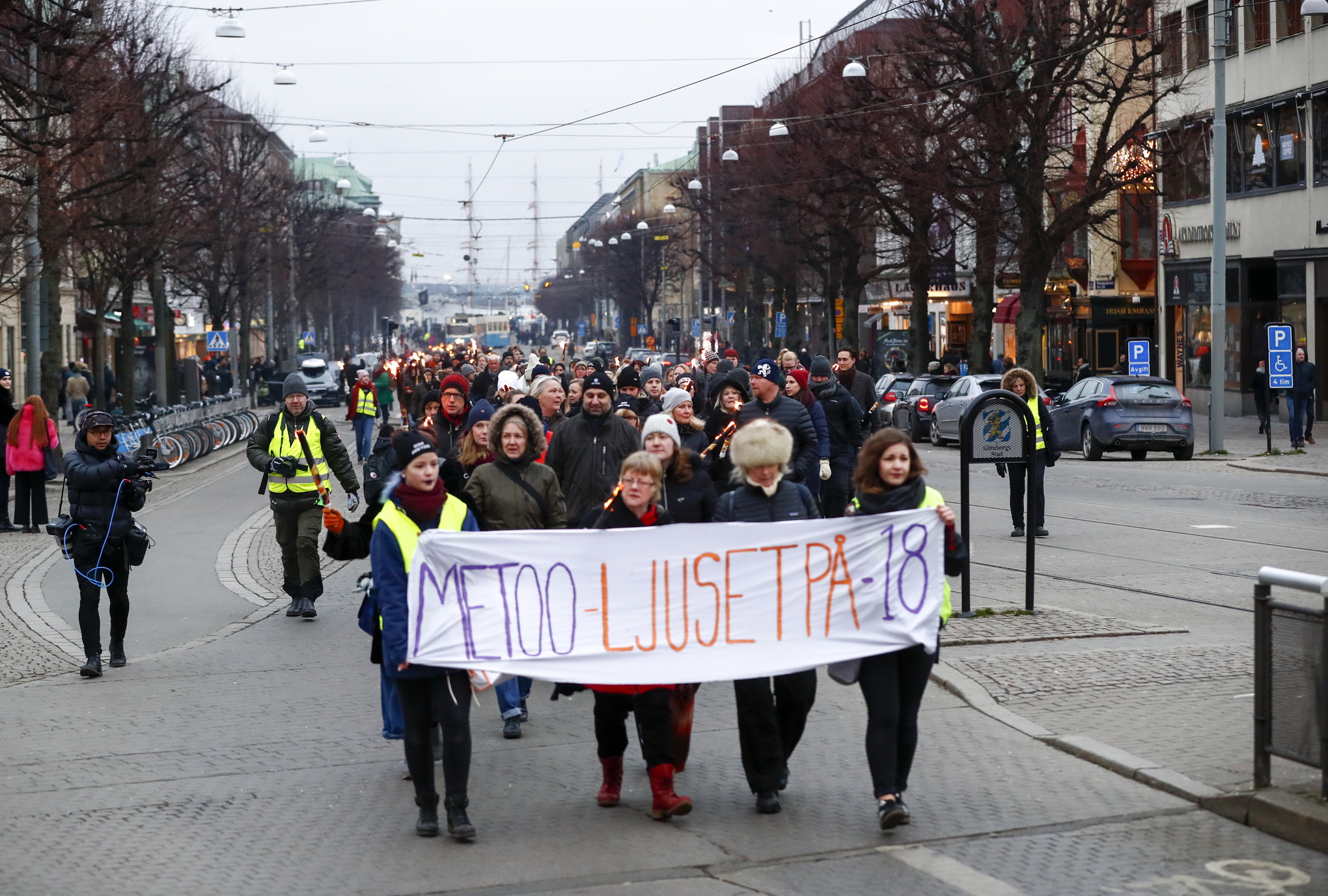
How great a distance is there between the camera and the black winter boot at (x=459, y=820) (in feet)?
22.3

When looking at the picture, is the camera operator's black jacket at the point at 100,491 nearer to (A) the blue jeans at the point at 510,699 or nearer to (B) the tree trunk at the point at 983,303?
(A) the blue jeans at the point at 510,699

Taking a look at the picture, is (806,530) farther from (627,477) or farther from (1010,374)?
(1010,374)

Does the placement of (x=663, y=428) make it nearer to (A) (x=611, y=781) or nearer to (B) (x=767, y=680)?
(B) (x=767, y=680)

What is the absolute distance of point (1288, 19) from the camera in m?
39.8

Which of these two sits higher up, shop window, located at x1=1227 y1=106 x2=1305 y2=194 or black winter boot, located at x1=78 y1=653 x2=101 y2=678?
shop window, located at x1=1227 y1=106 x2=1305 y2=194

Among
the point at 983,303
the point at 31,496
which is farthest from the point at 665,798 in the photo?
the point at 983,303

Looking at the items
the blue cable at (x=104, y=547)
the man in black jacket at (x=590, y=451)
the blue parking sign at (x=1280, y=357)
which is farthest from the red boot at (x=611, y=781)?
the blue parking sign at (x=1280, y=357)

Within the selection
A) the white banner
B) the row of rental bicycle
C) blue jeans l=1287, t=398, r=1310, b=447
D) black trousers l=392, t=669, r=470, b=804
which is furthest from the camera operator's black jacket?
blue jeans l=1287, t=398, r=1310, b=447

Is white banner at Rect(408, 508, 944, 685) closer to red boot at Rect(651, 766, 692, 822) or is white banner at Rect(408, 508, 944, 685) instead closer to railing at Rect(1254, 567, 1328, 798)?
red boot at Rect(651, 766, 692, 822)

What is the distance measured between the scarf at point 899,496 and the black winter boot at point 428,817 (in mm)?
2225

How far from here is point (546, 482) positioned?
28.8 feet

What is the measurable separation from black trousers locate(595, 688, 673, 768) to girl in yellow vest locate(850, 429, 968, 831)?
0.83 metres

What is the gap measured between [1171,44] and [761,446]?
3671cm

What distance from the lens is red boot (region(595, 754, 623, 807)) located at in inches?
287
